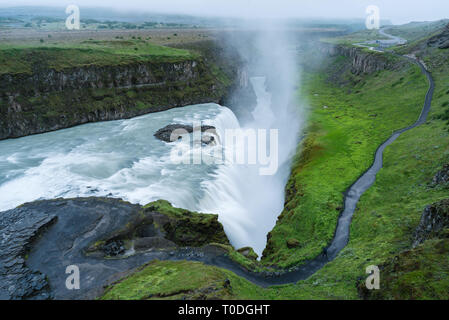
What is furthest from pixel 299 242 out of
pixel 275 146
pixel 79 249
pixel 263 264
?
pixel 275 146

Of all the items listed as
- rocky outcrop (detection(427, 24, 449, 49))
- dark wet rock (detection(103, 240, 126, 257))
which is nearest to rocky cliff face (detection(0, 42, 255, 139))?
dark wet rock (detection(103, 240, 126, 257))

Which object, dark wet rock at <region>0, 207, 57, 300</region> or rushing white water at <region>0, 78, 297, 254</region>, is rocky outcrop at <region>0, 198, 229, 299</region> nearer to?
dark wet rock at <region>0, 207, 57, 300</region>

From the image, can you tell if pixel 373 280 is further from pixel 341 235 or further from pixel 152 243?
pixel 152 243

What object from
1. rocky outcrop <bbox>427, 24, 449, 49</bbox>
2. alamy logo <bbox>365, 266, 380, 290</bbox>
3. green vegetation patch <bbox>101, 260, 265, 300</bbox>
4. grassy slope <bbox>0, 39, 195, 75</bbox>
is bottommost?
green vegetation patch <bbox>101, 260, 265, 300</bbox>

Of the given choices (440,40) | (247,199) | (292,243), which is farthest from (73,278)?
(440,40)

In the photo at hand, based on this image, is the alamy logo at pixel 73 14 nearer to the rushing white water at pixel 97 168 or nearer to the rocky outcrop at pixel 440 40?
the rushing white water at pixel 97 168

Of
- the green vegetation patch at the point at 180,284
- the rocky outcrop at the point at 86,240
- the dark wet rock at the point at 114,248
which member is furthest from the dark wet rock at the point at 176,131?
the green vegetation patch at the point at 180,284
